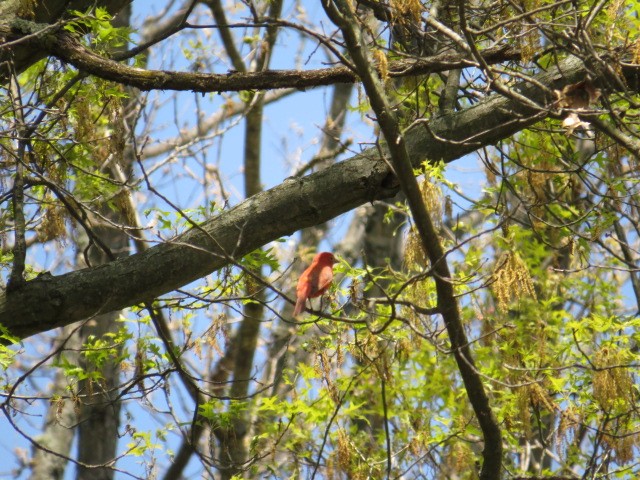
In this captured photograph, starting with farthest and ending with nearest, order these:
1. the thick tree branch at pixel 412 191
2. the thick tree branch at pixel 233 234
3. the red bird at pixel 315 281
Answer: the red bird at pixel 315 281
the thick tree branch at pixel 233 234
the thick tree branch at pixel 412 191

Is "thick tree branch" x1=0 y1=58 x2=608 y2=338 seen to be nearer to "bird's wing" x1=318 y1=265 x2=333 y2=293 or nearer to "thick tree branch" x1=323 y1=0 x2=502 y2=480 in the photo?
"thick tree branch" x1=323 y1=0 x2=502 y2=480

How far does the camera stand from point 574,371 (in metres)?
5.86

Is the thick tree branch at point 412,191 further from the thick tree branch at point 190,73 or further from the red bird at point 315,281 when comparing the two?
the red bird at point 315,281

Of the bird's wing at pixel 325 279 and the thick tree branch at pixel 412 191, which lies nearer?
the thick tree branch at pixel 412 191

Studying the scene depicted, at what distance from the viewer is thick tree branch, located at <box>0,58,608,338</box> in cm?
368

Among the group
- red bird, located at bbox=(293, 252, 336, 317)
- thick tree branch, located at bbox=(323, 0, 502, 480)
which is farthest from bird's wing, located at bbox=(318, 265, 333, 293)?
thick tree branch, located at bbox=(323, 0, 502, 480)

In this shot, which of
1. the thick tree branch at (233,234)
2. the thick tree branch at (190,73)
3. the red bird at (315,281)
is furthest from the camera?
the red bird at (315,281)

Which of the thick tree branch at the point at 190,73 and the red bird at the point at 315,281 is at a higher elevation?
the thick tree branch at the point at 190,73

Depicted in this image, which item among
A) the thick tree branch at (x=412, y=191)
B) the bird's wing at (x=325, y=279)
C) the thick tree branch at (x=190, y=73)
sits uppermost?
the thick tree branch at (x=190, y=73)

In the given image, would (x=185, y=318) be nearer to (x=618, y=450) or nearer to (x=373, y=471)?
(x=373, y=471)

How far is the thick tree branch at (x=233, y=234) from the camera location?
145 inches

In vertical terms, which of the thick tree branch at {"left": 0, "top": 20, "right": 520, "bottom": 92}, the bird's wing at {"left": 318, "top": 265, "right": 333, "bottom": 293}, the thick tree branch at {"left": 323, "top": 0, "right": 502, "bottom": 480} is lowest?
the thick tree branch at {"left": 323, "top": 0, "right": 502, "bottom": 480}

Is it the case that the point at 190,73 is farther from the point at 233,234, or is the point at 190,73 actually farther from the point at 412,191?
the point at 412,191

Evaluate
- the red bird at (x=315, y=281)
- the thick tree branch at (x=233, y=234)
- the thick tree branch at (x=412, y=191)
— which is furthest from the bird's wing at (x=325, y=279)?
the thick tree branch at (x=412, y=191)
